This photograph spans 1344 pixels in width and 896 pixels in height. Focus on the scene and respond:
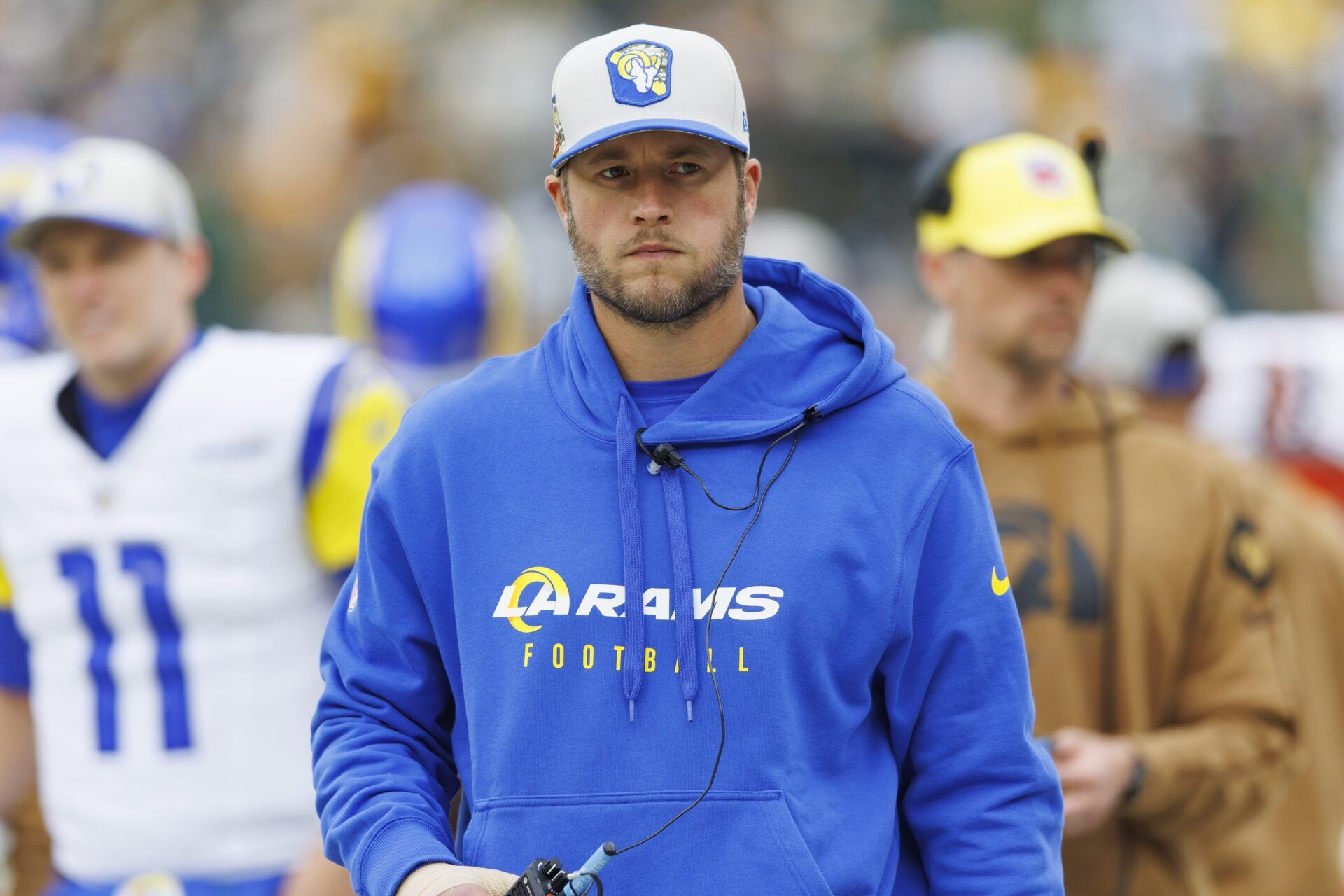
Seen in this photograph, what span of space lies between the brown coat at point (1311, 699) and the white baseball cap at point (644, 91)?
2.65m

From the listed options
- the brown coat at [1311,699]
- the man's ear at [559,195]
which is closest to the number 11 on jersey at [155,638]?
the man's ear at [559,195]

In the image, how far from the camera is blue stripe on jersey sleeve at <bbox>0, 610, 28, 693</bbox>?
4.41 metres

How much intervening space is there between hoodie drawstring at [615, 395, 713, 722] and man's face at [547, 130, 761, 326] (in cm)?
21

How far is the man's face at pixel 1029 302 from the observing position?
4203mm

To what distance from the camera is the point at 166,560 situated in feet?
13.6

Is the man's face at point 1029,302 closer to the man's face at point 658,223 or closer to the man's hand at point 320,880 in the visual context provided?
the man's face at point 658,223

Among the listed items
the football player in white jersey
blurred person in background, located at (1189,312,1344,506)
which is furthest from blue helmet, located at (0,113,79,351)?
blurred person in background, located at (1189,312,1344,506)

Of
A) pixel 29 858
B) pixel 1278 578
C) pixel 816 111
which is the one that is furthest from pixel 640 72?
pixel 816 111

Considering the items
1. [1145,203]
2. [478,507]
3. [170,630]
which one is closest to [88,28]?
[1145,203]

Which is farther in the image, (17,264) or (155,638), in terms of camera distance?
(17,264)

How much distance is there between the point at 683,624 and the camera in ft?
8.37

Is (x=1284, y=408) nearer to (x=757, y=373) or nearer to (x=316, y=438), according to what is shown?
(x=316, y=438)

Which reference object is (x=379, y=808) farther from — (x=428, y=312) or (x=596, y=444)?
(x=428, y=312)

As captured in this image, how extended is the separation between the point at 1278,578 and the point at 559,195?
294 cm
